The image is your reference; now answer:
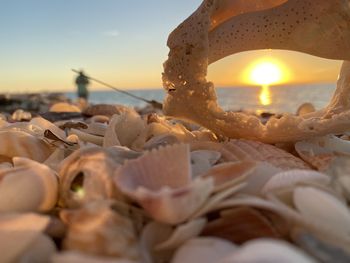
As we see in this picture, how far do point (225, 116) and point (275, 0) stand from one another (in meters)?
0.44

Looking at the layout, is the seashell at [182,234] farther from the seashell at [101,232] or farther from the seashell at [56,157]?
the seashell at [56,157]

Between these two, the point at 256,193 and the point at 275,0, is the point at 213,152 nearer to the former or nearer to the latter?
the point at 256,193

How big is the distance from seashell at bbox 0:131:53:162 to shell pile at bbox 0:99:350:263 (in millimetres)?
291

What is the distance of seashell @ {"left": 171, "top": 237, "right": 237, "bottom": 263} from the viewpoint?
77cm

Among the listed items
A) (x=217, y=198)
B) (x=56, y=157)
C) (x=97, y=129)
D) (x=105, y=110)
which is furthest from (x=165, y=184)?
(x=105, y=110)

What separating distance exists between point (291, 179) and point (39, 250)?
0.52 metres

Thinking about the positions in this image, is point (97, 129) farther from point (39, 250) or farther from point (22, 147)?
point (39, 250)

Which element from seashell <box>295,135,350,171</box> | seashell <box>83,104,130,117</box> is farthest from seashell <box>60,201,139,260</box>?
seashell <box>83,104,130,117</box>

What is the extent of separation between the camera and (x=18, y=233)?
0.79m

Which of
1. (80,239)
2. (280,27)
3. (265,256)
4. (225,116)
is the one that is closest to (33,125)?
(225,116)

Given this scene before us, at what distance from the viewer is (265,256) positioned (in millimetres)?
671

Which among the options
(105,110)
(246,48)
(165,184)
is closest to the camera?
(165,184)

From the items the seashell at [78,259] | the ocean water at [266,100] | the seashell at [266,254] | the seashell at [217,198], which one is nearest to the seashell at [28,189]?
the seashell at [78,259]

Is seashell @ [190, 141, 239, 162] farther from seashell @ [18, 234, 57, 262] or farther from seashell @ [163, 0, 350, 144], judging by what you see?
seashell @ [18, 234, 57, 262]
